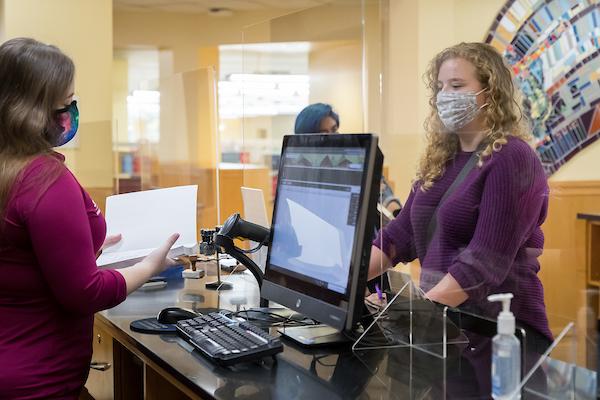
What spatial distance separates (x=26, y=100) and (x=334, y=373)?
0.82 m

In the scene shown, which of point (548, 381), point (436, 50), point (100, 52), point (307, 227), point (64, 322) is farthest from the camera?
point (100, 52)

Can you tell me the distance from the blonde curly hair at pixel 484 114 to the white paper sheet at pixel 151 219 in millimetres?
891

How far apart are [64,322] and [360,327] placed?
658 millimetres

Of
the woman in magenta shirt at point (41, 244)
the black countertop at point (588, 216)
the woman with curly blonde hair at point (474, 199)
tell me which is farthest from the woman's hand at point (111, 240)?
the black countertop at point (588, 216)

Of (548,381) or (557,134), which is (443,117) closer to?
(548,381)

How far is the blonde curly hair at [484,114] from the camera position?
159 centimetres

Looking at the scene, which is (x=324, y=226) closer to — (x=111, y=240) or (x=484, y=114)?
(x=484, y=114)

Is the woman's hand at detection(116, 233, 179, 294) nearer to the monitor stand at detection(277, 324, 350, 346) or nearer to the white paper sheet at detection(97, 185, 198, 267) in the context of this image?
the monitor stand at detection(277, 324, 350, 346)

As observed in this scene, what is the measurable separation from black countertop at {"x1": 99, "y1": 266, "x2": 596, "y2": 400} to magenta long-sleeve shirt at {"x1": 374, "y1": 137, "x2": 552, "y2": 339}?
14cm

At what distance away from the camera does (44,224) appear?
1312 millimetres

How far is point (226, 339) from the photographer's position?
1463 millimetres

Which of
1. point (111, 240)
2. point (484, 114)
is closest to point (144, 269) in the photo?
point (111, 240)

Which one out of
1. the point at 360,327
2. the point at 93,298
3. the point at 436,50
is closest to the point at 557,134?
the point at 436,50

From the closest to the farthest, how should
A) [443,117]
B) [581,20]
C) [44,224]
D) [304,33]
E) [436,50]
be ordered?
1. [44,224]
2. [443,117]
3. [436,50]
4. [581,20]
5. [304,33]
